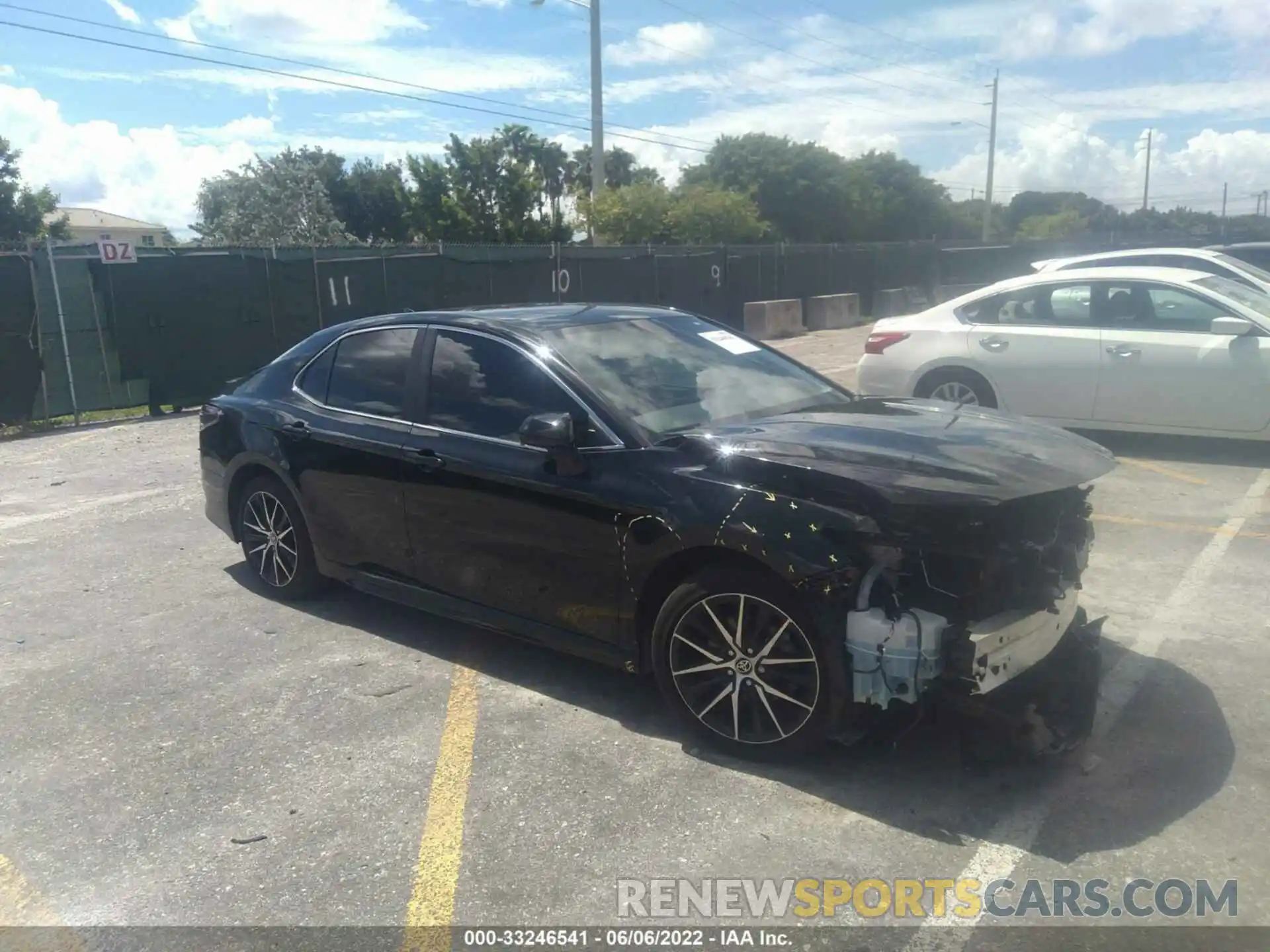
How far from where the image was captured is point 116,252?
12859mm

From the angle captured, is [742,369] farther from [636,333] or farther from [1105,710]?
[1105,710]

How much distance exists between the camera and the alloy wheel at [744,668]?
3.54m

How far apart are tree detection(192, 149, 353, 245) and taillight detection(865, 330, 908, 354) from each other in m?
45.4

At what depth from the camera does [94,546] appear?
709cm

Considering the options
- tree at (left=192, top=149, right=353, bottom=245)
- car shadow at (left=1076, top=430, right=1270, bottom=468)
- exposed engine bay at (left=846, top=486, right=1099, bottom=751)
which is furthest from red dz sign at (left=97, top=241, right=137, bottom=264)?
tree at (left=192, top=149, right=353, bottom=245)

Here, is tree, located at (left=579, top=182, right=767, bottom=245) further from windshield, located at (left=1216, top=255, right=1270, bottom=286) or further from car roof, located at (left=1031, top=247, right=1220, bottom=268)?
windshield, located at (left=1216, top=255, right=1270, bottom=286)

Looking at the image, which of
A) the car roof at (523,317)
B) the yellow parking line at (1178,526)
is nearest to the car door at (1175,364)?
the yellow parking line at (1178,526)

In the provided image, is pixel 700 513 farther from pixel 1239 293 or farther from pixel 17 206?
pixel 17 206

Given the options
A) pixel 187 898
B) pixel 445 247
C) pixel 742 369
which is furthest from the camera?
pixel 445 247

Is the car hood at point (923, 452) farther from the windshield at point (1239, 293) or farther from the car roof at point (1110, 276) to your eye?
the windshield at point (1239, 293)

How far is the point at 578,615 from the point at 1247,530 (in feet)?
15.3

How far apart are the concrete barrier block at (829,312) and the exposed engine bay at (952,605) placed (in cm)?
2206

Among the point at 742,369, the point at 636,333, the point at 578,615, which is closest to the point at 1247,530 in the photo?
the point at 742,369

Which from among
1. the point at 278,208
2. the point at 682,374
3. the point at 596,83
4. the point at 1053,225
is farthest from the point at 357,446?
the point at 1053,225
